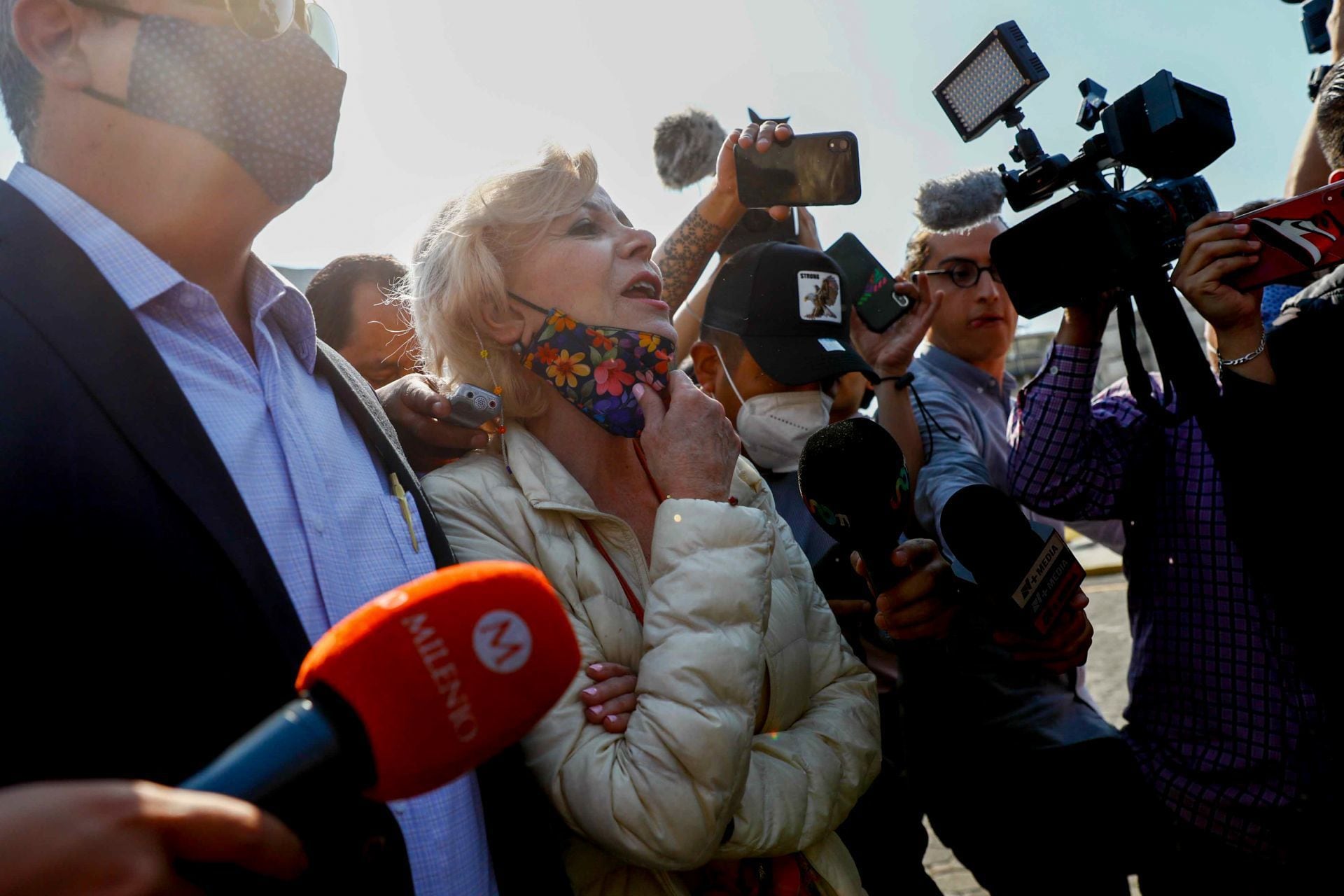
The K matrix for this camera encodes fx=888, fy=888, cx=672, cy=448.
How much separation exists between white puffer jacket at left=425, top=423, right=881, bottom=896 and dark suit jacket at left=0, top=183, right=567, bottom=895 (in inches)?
17.2

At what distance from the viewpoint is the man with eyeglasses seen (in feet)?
7.12

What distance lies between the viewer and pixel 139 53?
1188 millimetres

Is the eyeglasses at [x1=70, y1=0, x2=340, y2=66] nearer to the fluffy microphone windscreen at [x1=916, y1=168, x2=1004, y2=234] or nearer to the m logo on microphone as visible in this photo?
the m logo on microphone

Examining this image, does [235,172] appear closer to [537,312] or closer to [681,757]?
[537,312]

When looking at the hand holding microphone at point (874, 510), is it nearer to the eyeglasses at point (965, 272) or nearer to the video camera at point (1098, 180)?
the video camera at point (1098, 180)

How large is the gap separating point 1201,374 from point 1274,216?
355mm

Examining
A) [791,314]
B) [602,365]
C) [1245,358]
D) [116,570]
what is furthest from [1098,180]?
[116,570]

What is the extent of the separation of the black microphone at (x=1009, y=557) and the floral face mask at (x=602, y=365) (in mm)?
680

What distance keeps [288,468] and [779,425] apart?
1716 mm

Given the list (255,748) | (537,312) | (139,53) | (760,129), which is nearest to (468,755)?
(255,748)

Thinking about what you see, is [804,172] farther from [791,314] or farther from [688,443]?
[688,443]

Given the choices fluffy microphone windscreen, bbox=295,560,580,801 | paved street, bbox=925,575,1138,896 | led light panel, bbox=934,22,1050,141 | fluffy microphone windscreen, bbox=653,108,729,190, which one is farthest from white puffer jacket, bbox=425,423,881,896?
fluffy microphone windscreen, bbox=653,108,729,190

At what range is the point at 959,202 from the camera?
3.14 metres

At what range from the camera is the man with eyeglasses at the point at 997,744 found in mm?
2170
